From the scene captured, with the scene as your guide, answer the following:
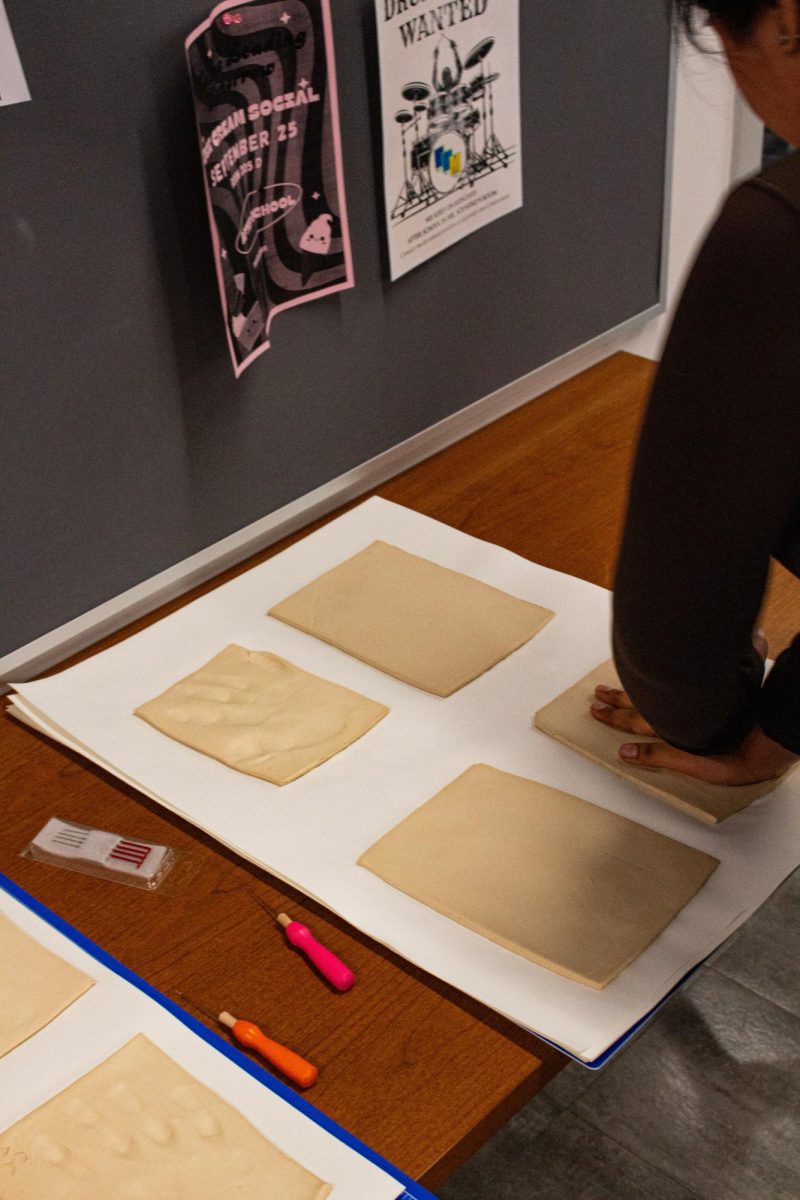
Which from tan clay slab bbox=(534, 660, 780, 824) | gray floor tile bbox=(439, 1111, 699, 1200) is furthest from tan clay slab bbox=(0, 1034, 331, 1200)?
gray floor tile bbox=(439, 1111, 699, 1200)

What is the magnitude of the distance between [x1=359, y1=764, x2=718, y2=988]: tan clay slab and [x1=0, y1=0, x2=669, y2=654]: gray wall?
38 cm

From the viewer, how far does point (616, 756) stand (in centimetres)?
88

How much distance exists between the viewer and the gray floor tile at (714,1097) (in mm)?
1430

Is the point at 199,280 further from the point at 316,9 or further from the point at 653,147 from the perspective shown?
the point at 653,147

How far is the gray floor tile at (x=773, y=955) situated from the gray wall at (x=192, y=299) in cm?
86

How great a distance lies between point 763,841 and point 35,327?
2.07 ft

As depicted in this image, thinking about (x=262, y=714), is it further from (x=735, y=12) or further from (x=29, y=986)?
(x=735, y=12)

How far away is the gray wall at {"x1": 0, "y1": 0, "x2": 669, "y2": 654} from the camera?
2.91 feet

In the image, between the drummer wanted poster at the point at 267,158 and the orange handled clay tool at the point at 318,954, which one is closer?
the orange handled clay tool at the point at 318,954

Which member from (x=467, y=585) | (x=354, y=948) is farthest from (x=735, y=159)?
(x=354, y=948)

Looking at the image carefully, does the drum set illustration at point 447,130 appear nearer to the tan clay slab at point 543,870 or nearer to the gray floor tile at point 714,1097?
the tan clay slab at point 543,870

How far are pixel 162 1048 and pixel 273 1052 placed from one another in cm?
7

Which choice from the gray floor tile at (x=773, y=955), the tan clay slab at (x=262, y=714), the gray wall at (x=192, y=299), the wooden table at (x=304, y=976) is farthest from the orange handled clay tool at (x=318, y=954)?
the gray floor tile at (x=773, y=955)

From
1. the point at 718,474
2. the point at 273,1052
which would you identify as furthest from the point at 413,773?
the point at 718,474
